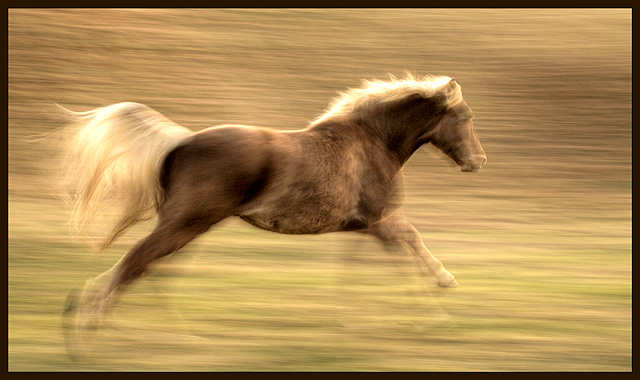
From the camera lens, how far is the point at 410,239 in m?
5.85

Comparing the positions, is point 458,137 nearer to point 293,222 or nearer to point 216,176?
point 293,222

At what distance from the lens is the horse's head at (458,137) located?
19.0ft

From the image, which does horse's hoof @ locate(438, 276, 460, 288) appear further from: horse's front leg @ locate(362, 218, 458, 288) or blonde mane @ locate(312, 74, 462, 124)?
blonde mane @ locate(312, 74, 462, 124)

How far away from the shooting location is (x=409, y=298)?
261 inches

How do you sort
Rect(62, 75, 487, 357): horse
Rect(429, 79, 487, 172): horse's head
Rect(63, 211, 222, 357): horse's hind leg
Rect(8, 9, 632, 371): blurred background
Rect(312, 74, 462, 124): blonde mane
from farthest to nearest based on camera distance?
Rect(429, 79, 487, 172): horse's head, Rect(312, 74, 462, 124): blonde mane, Rect(8, 9, 632, 371): blurred background, Rect(62, 75, 487, 357): horse, Rect(63, 211, 222, 357): horse's hind leg

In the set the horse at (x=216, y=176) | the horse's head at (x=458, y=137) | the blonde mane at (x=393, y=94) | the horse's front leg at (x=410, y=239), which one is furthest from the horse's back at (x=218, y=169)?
the horse's head at (x=458, y=137)

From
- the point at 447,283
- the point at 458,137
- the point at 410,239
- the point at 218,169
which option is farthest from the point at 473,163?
the point at 218,169

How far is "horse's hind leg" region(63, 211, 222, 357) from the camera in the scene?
472 cm

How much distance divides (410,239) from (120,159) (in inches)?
82.8

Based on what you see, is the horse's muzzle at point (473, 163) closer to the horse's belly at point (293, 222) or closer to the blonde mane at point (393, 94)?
the blonde mane at point (393, 94)

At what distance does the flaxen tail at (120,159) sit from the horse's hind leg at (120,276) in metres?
0.23

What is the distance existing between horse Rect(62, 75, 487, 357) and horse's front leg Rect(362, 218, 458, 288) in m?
0.17

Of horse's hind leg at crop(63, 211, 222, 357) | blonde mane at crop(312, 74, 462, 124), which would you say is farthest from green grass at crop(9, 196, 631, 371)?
blonde mane at crop(312, 74, 462, 124)

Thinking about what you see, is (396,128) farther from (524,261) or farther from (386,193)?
(524,261)
